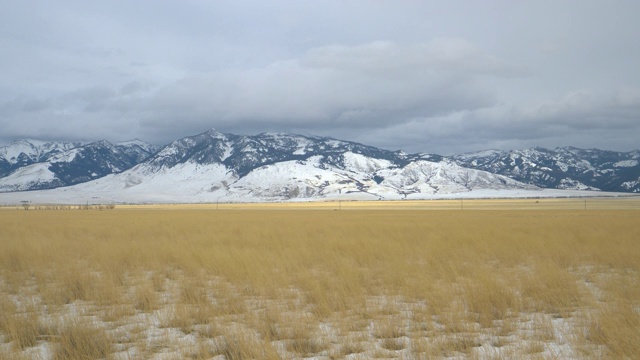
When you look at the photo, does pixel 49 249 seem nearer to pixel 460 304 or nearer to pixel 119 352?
A: pixel 119 352

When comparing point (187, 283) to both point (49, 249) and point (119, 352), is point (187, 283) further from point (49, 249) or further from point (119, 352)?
point (49, 249)

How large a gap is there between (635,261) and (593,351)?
30.2 feet

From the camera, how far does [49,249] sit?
17.6 m

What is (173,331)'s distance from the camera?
732 cm

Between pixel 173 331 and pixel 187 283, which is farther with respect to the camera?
pixel 187 283

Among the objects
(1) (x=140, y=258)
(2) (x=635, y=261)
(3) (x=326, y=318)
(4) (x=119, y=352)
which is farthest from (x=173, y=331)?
(2) (x=635, y=261)

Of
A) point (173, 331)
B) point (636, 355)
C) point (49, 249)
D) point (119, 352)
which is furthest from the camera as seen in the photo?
point (49, 249)

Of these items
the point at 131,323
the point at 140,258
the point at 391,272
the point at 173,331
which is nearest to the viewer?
the point at 173,331

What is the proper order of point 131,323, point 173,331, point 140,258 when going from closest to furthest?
point 173,331
point 131,323
point 140,258

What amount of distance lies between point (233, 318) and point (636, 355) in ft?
18.7

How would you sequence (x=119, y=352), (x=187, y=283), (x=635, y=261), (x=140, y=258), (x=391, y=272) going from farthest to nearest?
(x=140, y=258)
(x=635, y=261)
(x=391, y=272)
(x=187, y=283)
(x=119, y=352)

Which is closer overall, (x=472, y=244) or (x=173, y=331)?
(x=173, y=331)

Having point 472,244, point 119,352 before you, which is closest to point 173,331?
point 119,352

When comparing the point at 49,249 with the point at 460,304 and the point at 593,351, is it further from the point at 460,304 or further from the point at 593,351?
the point at 593,351
